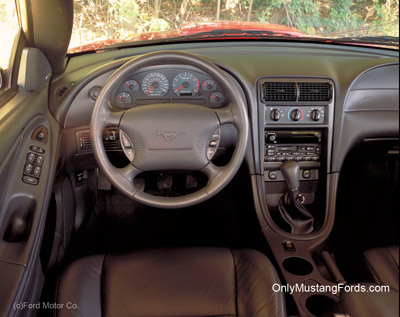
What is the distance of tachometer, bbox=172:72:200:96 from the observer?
170 cm

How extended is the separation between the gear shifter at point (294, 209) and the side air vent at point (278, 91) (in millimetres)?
302

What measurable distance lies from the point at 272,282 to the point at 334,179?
0.83 m

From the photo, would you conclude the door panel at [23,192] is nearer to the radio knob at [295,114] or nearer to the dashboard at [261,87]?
the dashboard at [261,87]

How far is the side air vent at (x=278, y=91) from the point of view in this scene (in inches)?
70.7

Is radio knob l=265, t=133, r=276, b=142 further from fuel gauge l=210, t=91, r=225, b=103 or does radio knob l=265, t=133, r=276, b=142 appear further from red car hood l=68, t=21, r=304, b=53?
red car hood l=68, t=21, r=304, b=53

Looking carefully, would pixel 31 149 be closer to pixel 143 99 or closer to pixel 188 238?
pixel 143 99

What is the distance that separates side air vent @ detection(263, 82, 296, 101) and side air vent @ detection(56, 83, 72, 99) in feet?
2.82

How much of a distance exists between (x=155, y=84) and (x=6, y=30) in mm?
630

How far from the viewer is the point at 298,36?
6.64ft

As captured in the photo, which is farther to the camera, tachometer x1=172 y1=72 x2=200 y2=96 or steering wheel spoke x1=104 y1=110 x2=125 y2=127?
tachometer x1=172 y1=72 x2=200 y2=96

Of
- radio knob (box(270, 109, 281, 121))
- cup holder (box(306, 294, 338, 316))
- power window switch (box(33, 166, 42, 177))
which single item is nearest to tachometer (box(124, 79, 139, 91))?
power window switch (box(33, 166, 42, 177))

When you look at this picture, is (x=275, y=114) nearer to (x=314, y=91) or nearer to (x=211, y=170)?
(x=314, y=91)

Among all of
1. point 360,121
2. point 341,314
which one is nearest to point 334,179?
point 360,121

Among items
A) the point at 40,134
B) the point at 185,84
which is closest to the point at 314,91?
the point at 185,84
